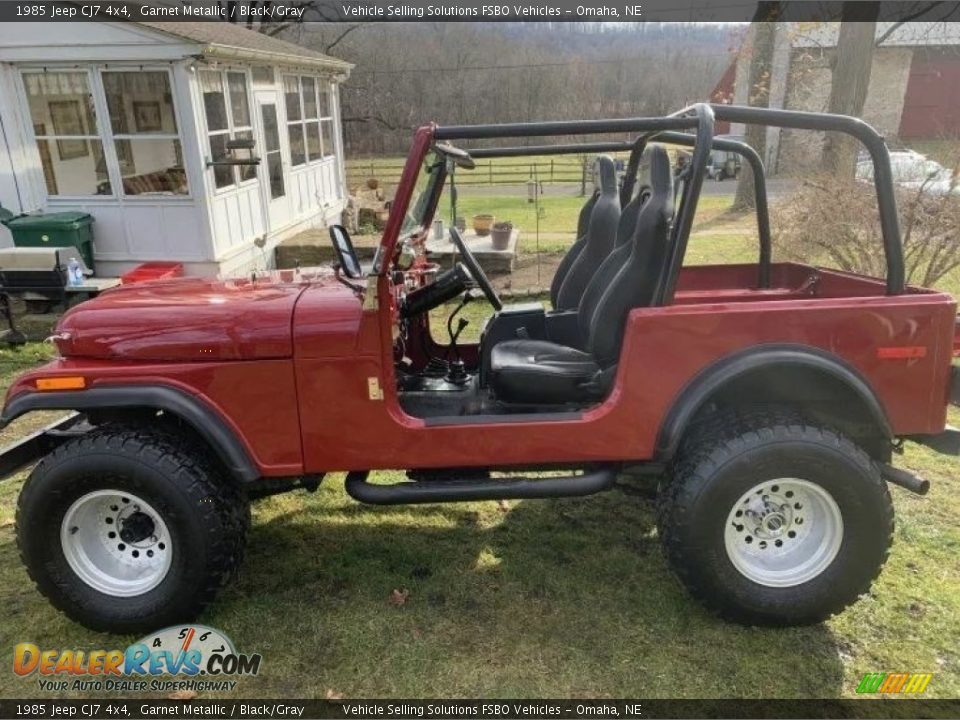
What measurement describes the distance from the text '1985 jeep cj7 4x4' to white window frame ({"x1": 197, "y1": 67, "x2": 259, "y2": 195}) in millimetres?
5938

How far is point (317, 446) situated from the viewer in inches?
104

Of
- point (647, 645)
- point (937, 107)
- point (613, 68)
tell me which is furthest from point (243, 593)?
point (937, 107)

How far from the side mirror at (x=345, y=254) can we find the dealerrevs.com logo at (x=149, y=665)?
60.7 inches

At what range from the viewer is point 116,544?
2781 millimetres

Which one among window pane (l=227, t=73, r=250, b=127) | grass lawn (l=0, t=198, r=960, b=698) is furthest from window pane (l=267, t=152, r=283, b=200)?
grass lawn (l=0, t=198, r=960, b=698)

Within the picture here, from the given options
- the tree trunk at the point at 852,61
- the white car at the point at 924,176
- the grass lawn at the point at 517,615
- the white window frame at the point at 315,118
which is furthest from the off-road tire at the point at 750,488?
the white window frame at the point at 315,118

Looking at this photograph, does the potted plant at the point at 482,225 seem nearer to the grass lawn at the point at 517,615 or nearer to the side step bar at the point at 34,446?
the grass lawn at the point at 517,615

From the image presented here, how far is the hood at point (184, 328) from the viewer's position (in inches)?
101

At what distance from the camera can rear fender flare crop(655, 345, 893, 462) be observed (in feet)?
8.14

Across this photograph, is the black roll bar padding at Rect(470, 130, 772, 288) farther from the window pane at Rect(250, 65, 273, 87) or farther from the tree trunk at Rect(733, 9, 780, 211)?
the tree trunk at Rect(733, 9, 780, 211)

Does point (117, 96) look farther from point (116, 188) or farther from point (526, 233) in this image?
point (526, 233)

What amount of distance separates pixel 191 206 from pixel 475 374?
19.4ft
